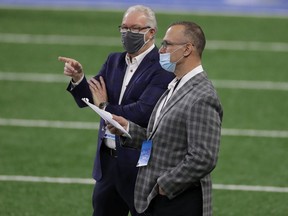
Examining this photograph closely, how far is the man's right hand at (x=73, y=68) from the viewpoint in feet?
20.6

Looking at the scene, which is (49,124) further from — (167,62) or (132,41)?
(167,62)

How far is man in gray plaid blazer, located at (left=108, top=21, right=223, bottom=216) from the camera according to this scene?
5.45 metres

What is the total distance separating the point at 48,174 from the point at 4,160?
68 cm

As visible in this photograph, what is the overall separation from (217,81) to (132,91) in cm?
695

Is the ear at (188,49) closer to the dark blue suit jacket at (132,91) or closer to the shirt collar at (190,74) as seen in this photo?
the shirt collar at (190,74)

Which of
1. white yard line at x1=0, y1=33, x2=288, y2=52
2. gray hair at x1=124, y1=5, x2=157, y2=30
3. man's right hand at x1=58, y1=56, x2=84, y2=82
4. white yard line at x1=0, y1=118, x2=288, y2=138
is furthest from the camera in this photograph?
white yard line at x1=0, y1=33, x2=288, y2=52

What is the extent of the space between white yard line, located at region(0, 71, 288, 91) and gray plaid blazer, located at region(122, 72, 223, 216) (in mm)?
7495

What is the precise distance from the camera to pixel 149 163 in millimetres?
5746

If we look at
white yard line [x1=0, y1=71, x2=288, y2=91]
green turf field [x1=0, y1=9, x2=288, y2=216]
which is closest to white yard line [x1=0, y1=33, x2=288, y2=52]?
green turf field [x1=0, y1=9, x2=288, y2=216]

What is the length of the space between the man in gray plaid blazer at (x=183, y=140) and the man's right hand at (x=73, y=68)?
0.78m

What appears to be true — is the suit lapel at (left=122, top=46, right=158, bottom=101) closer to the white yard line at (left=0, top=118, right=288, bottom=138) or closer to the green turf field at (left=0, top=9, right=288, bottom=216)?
the green turf field at (left=0, top=9, right=288, bottom=216)

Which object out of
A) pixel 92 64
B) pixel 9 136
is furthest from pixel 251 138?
pixel 92 64

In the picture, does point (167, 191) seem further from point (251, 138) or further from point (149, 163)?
point (251, 138)

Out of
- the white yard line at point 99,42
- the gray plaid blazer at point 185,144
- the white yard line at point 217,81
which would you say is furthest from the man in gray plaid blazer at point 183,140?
the white yard line at point 99,42
